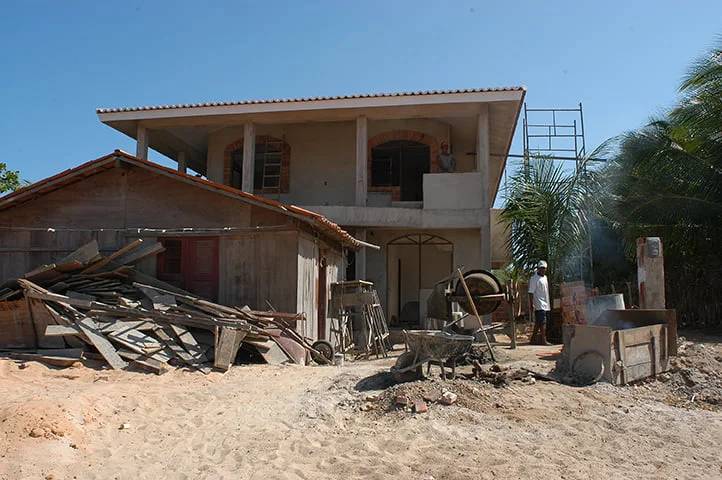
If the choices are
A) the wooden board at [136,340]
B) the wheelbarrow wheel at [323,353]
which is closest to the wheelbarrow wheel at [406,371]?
the wheelbarrow wheel at [323,353]

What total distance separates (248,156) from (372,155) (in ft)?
11.6

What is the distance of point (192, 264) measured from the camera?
11891 mm

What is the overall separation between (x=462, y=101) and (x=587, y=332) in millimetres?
8172

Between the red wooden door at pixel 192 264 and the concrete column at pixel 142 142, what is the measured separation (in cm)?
535

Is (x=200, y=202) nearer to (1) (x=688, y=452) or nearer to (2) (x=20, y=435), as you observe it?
(2) (x=20, y=435)

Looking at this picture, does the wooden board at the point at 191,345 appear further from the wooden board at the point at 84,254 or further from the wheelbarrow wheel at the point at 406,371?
the wheelbarrow wheel at the point at 406,371

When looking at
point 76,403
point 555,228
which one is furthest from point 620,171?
point 76,403

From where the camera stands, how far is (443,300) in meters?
10.8

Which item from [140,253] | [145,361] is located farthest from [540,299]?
[140,253]

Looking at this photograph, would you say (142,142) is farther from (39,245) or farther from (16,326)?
(16,326)

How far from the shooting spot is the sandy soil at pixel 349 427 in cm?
529

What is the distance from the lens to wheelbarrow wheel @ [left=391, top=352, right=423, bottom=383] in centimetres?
768

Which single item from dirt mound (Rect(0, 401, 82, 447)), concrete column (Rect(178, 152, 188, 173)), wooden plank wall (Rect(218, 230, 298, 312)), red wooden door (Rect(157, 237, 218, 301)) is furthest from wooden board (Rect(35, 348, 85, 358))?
concrete column (Rect(178, 152, 188, 173))

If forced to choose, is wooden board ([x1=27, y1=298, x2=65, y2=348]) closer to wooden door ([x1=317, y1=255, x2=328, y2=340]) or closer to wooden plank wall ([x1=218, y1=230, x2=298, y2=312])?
wooden plank wall ([x1=218, y1=230, x2=298, y2=312])
